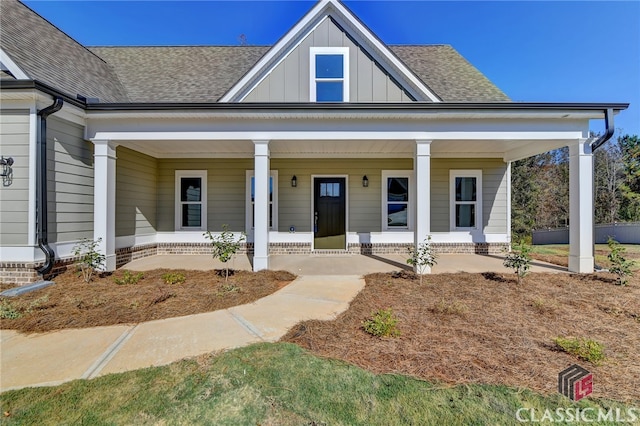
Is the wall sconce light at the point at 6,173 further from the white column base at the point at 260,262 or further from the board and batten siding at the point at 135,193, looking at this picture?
the white column base at the point at 260,262

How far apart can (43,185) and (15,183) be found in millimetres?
432

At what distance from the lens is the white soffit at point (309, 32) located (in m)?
7.02

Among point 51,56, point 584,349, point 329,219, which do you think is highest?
point 51,56

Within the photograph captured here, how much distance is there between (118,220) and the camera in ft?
22.4

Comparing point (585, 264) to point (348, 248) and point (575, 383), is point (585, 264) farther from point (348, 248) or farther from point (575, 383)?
Answer: point (348, 248)

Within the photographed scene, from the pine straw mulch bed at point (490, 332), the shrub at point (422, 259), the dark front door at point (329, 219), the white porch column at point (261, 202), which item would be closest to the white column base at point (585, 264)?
the pine straw mulch bed at point (490, 332)

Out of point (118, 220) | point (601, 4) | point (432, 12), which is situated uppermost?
point (432, 12)

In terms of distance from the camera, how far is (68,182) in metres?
5.44

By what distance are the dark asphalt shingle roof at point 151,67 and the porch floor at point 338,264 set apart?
13.5 feet

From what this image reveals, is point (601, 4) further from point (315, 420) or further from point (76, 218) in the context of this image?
point (76, 218)

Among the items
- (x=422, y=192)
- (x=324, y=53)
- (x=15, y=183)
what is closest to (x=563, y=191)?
(x=422, y=192)

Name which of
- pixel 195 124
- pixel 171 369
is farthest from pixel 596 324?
pixel 195 124

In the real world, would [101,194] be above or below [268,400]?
above

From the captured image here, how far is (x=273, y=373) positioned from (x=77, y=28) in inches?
573
